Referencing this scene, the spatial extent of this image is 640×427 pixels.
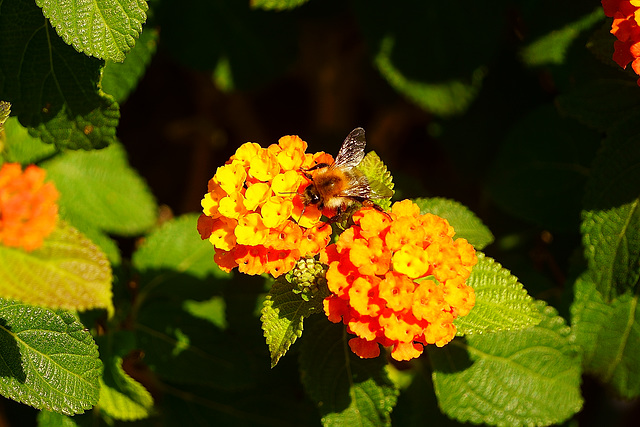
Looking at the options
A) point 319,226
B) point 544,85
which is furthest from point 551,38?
point 319,226

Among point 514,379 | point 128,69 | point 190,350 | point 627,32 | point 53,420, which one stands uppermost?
point 627,32

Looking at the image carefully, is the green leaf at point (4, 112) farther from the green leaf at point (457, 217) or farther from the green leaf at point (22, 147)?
the green leaf at point (457, 217)

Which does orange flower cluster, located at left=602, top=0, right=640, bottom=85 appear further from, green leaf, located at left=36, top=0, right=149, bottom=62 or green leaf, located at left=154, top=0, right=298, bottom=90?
green leaf, located at left=154, top=0, right=298, bottom=90

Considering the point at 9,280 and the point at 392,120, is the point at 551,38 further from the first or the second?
the point at 9,280

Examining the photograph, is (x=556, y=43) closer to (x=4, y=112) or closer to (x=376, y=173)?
(x=376, y=173)

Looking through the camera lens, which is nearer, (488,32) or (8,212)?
(8,212)

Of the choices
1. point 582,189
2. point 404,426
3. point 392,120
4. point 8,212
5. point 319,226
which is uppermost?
point 319,226

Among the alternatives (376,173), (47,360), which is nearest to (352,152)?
(376,173)
